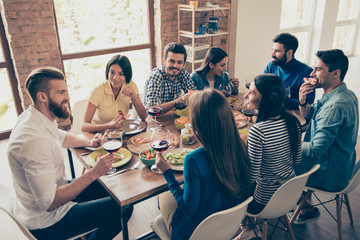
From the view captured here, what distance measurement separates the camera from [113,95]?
2.54 meters

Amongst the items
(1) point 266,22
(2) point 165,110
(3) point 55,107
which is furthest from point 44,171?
(1) point 266,22

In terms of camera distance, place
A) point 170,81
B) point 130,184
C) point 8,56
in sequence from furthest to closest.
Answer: point 8,56
point 170,81
point 130,184

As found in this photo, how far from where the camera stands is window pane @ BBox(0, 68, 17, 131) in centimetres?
373

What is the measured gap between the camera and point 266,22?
18.3ft

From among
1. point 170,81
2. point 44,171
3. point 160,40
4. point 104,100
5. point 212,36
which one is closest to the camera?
point 44,171

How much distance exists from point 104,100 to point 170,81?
2.29 ft

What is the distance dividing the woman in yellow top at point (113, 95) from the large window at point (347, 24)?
6.87 metres

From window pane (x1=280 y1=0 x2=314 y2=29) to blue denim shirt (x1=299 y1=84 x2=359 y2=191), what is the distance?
471 cm

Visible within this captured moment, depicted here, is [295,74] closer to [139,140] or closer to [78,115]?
[139,140]

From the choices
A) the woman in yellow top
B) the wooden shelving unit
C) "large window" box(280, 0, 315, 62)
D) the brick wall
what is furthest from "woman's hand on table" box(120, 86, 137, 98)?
"large window" box(280, 0, 315, 62)

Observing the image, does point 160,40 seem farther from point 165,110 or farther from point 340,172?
point 340,172

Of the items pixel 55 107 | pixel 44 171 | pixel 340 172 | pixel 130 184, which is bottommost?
pixel 340 172

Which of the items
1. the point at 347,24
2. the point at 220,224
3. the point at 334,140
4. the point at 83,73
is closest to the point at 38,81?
the point at 220,224

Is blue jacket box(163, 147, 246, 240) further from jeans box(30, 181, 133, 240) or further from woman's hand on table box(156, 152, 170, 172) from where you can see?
jeans box(30, 181, 133, 240)
